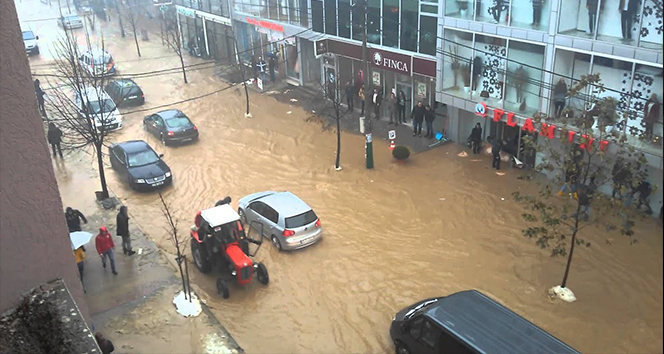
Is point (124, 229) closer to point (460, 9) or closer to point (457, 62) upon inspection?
point (457, 62)

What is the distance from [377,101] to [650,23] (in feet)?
42.5

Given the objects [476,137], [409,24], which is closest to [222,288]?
[476,137]

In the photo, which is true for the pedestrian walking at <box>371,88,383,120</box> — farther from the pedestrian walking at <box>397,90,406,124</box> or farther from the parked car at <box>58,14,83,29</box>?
the parked car at <box>58,14,83,29</box>

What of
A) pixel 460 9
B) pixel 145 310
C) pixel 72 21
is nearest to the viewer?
pixel 145 310

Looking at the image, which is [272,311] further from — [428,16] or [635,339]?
[428,16]

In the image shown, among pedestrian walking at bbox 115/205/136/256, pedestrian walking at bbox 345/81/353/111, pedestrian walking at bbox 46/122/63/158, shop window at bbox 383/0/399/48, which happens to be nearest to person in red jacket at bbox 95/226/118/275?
pedestrian walking at bbox 115/205/136/256

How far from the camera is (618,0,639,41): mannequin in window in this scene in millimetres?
13796

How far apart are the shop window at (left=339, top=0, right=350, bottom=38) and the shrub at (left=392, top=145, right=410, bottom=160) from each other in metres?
7.40

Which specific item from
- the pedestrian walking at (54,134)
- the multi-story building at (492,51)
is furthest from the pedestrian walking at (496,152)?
the pedestrian walking at (54,134)

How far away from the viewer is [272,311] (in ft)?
43.7

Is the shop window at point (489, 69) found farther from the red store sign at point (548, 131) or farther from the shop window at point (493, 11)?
the shop window at point (493, 11)

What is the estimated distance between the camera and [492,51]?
18.6 metres

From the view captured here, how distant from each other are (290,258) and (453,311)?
19.9 ft

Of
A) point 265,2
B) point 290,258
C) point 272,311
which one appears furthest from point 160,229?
point 265,2
